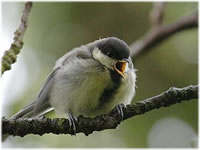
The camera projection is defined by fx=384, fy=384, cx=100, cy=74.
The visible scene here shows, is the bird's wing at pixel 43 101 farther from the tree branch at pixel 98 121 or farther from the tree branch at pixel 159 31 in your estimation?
the tree branch at pixel 159 31

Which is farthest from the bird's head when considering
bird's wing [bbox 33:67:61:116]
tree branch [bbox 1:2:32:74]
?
tree branch [bbox 1:2:32:74]

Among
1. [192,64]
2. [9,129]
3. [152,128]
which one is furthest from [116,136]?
[9,129]

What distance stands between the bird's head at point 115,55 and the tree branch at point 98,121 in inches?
21.4

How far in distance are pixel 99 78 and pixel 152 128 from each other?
1.40 m

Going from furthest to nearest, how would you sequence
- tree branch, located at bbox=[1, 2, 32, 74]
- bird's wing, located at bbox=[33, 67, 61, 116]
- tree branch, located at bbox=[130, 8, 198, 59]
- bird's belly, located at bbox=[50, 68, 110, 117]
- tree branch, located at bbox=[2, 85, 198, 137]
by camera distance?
tree branch, located at bbox=[130, 8, 198, 59], bird's wing, located at bbox=[33, 67, 61, 116], bird's belly, located at bbox=[50, 68, 110, 117], tree branch, located at bbox=[2, 85, 198, 137], tree branch, located at bbox=[1, 2, 32, 74]

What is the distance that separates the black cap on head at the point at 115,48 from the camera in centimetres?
272

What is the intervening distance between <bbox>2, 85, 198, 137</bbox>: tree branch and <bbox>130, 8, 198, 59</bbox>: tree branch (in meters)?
1.20

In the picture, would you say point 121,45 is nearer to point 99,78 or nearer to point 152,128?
point 99,78

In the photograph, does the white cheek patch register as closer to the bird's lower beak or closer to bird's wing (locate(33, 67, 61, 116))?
the bird's lower beak

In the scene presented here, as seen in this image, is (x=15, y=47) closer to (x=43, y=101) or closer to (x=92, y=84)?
(x=92, y=84)

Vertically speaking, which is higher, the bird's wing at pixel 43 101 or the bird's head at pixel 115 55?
the bird's head at pixel 115 55

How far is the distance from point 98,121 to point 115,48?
0.75 m

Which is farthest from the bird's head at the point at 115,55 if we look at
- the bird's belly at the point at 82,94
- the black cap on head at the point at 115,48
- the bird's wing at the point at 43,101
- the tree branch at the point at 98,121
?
the tree branch at the point at 98,121

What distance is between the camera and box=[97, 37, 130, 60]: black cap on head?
2717 millimetres
